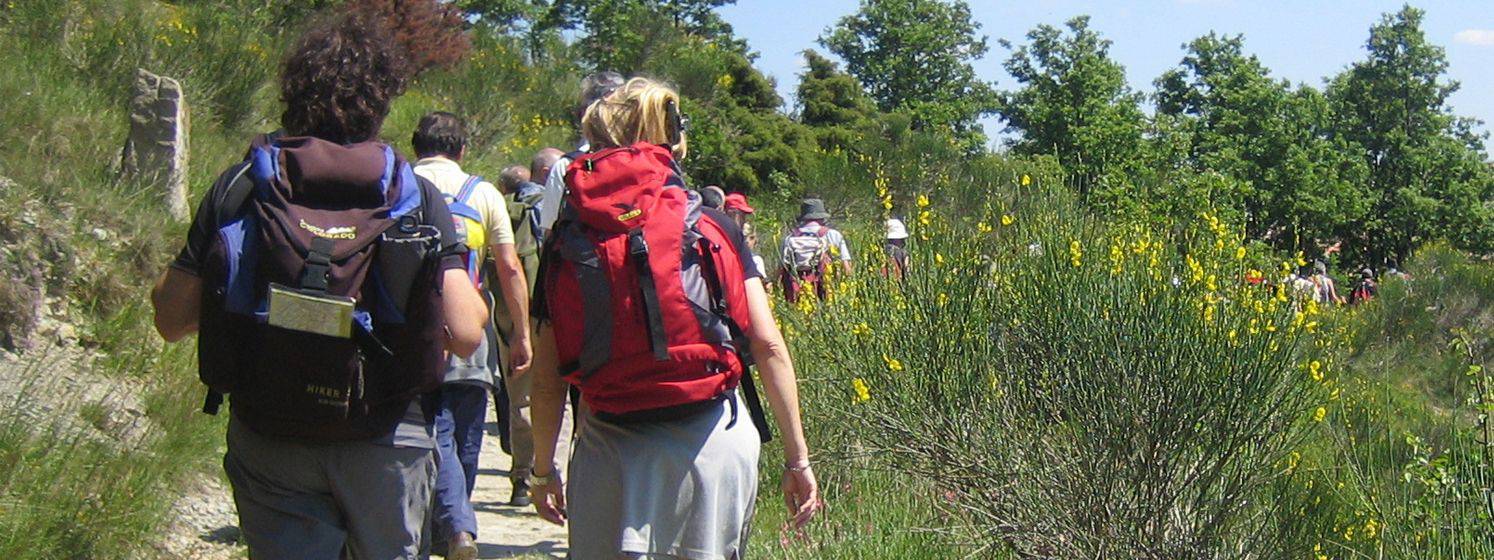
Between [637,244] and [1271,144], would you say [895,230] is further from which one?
[1271,144]

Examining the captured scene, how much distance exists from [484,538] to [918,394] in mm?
1672

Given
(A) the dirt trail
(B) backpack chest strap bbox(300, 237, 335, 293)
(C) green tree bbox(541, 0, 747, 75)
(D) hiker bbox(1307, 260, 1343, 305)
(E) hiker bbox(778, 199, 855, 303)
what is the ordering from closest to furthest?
(B) backpack chest strap bbox(300, 237, 335, 293) < (A) the dirt trail < (D) hiker bbox(1307, 260, 1343, 305) < (E) hiker bbox(778, 199, 855, 303) < (C) green tree bbox(541, 0, 747, 75)

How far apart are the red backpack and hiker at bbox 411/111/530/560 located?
1.14m

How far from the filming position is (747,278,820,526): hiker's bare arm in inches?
115

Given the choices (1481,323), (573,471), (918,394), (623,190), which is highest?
(623,190)

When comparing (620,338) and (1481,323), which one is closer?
(620,338)

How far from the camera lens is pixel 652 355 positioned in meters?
2.77

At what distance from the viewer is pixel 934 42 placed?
67375mm

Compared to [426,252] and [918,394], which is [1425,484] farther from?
[426,252]

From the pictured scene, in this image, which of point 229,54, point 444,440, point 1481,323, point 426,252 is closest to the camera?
point 426,252

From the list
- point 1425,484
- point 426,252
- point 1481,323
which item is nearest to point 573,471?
point 426,252

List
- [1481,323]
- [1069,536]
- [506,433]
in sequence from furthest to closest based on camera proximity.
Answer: [1481,323], [506,433], [1069,536]

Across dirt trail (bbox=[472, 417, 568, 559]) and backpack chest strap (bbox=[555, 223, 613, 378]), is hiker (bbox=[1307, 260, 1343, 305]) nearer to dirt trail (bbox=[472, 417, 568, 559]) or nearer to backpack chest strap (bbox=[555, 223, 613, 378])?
dirt trail (bbox=[472, 417, 568, 559])

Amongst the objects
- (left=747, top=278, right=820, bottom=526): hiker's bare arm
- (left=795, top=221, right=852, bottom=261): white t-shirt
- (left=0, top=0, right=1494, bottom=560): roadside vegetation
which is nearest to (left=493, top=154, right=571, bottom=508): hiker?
(left=0, top=0, right=1494, bottom=560): roadside vegetation
